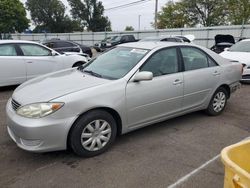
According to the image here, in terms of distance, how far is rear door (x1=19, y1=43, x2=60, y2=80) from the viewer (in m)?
7.37

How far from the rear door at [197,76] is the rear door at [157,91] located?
A: 18 centimetres

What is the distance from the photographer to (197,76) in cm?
455

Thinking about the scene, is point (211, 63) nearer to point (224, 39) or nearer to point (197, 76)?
point (197, 76)

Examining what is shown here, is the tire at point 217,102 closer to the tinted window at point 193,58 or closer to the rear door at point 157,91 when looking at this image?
the tinted window at point 193,58

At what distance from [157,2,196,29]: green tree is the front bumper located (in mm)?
39320

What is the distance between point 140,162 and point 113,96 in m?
0.93

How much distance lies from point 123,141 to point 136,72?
3.52 feet

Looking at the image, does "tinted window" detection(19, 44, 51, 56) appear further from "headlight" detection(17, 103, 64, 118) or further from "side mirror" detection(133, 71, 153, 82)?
"side mirror" detection(133, 71, 153, 82)

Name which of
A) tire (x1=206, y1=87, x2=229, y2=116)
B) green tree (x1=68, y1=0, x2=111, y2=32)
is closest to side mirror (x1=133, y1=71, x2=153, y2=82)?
tire (x1=206, y1=87, x2=229, y2=116)

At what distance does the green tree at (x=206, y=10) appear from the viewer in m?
37.1

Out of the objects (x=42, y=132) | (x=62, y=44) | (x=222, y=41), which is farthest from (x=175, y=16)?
(x=42, y=132)

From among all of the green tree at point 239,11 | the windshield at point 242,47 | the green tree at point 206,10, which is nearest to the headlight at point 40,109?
the windshield at point 242,47

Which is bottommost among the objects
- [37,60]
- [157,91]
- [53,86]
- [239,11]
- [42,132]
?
[42,132]

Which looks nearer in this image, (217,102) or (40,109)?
(40,109)
